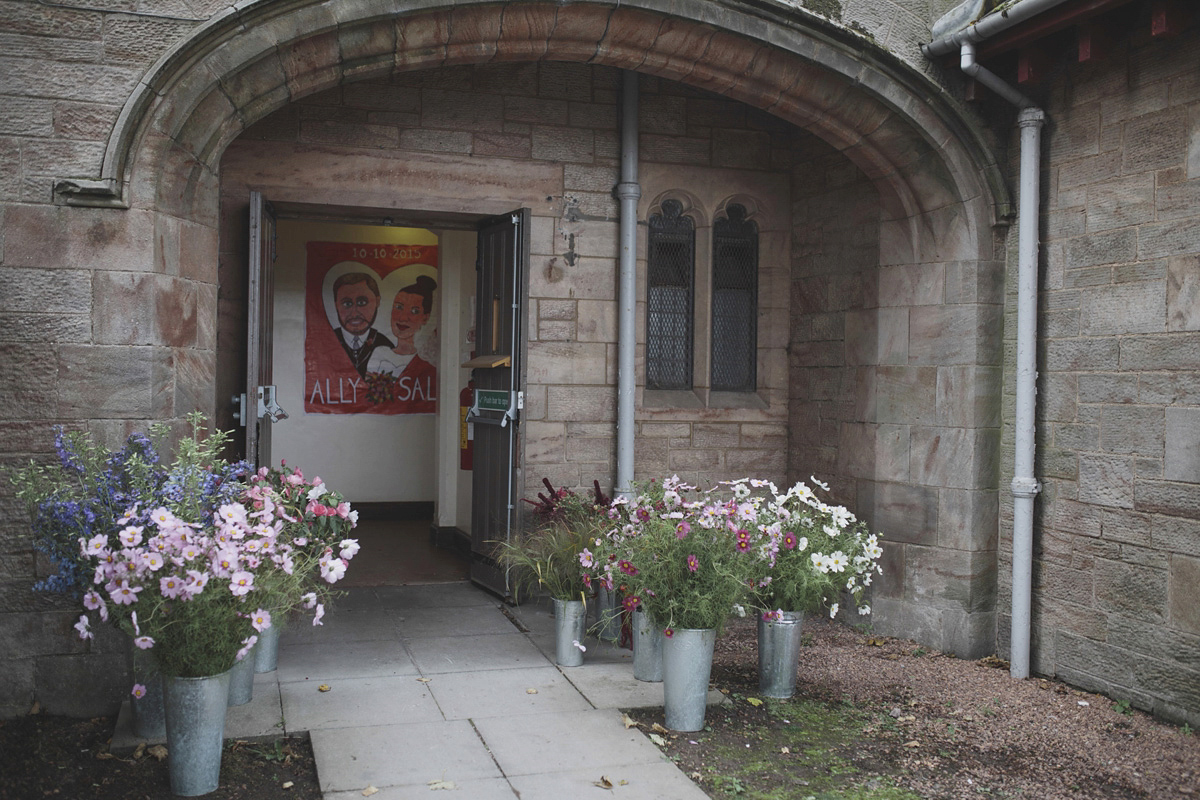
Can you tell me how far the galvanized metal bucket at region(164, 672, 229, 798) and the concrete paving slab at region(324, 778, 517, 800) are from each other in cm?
42

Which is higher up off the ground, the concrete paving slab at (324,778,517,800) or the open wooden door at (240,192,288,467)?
the open wooden door at (240,192,288,467)

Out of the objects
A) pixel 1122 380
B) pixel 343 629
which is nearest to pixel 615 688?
pixel 343 629

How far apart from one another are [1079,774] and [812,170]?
152 inches

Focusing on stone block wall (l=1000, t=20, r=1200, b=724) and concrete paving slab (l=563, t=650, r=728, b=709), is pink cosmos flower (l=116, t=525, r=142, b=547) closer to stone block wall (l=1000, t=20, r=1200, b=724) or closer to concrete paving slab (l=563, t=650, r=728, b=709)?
concrete paving slab (l=563, t=650, r=728, b=709)

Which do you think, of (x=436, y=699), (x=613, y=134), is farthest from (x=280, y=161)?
(x=436, y=699)

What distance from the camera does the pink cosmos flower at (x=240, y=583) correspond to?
128 inches

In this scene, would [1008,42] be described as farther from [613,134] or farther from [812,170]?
[613,134]

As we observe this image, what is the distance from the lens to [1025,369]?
5027 mm

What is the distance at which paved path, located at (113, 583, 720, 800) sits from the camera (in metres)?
3.60

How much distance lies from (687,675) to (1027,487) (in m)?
2.07

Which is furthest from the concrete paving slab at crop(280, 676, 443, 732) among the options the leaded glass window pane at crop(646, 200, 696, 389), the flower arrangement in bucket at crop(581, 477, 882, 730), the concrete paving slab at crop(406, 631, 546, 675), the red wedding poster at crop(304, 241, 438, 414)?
the red wedding poster at crop(304, 241, 438, 414)

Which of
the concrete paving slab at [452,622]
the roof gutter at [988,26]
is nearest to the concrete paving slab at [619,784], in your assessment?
the concrete paving slab at [452,622]

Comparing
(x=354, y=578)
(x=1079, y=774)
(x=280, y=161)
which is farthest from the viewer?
(x=354, y=578)

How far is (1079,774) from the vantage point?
3850 mm
